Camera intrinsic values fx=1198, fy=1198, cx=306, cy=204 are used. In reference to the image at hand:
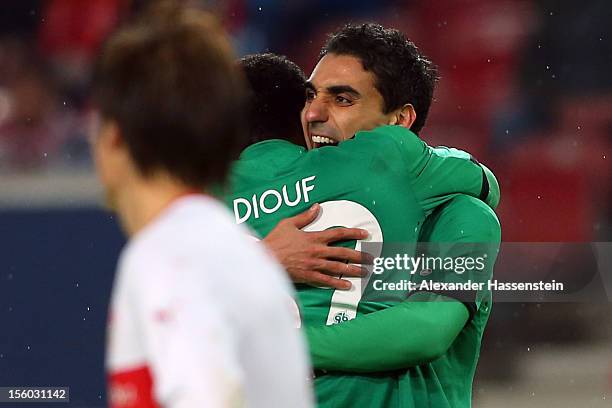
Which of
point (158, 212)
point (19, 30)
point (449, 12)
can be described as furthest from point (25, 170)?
point (158, 212)

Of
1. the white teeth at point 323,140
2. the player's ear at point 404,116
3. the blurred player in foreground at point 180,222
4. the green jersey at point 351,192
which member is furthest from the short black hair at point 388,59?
the blurred player in foreground at point 180,222

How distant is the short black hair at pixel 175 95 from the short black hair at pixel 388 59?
1305 millimetres

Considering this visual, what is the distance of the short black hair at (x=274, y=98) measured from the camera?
2176mm

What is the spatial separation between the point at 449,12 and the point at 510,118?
27 cm

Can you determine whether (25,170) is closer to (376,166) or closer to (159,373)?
(376,166)

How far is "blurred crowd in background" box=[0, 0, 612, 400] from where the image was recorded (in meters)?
2.65

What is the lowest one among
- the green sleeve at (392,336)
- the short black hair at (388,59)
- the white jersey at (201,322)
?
the white jersey at (201,322)

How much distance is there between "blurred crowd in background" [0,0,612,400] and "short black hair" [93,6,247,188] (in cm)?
169

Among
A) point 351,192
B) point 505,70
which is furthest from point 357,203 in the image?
point 505,70

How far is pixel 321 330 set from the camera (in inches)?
77.0

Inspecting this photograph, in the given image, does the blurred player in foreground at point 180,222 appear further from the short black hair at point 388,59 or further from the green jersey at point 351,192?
the short black hair at point 388,59

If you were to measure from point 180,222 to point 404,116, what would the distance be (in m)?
1.41

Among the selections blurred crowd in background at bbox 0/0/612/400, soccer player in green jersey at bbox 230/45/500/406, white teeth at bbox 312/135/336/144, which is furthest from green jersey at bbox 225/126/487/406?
blurred crowd in background at bbox 0/0/612/400

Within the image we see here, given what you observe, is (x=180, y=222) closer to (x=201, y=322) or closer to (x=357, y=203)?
(x=201, y=322)
